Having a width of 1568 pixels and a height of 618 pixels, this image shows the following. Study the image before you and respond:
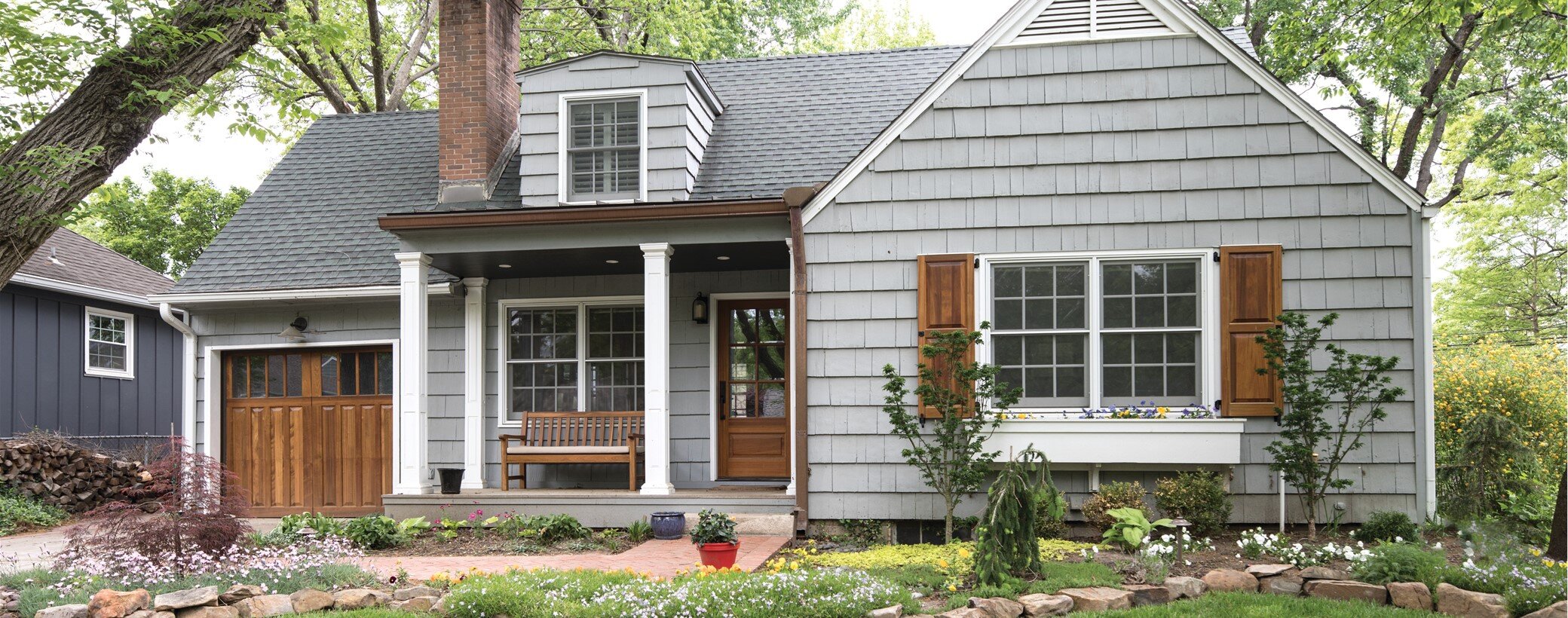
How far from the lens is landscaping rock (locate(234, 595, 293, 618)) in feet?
19.3

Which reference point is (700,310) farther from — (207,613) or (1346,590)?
(1346,590)

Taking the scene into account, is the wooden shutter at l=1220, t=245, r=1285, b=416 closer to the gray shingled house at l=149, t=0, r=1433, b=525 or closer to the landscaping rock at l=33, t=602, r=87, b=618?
the gray shingled house at l=149, t=0, r=1433, b=525

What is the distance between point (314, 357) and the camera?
11.3 meters

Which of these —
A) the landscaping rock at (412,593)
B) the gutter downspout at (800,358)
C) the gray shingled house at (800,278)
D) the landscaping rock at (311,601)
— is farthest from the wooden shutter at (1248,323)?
the landscaping rock at (311,601)

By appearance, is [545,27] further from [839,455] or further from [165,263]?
[839,455]

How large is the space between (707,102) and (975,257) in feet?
12.4

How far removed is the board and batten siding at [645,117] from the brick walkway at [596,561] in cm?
350

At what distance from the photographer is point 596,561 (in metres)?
7.51

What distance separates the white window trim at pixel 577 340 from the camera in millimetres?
10617

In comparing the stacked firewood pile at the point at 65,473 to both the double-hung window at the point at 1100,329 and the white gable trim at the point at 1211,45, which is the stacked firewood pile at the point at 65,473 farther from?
the double-hung window at the point at 1100,329

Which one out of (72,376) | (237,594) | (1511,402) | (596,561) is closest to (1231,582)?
(596,561)

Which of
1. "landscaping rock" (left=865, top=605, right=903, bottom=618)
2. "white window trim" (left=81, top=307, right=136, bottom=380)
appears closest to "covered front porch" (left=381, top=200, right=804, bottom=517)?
"landscaping rock" (left=865, top=605, right=903, bottom=618)

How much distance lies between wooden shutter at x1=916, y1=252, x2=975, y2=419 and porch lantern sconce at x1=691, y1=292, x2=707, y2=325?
2.51 m

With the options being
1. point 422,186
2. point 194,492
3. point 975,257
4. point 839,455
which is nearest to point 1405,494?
point 975,257
